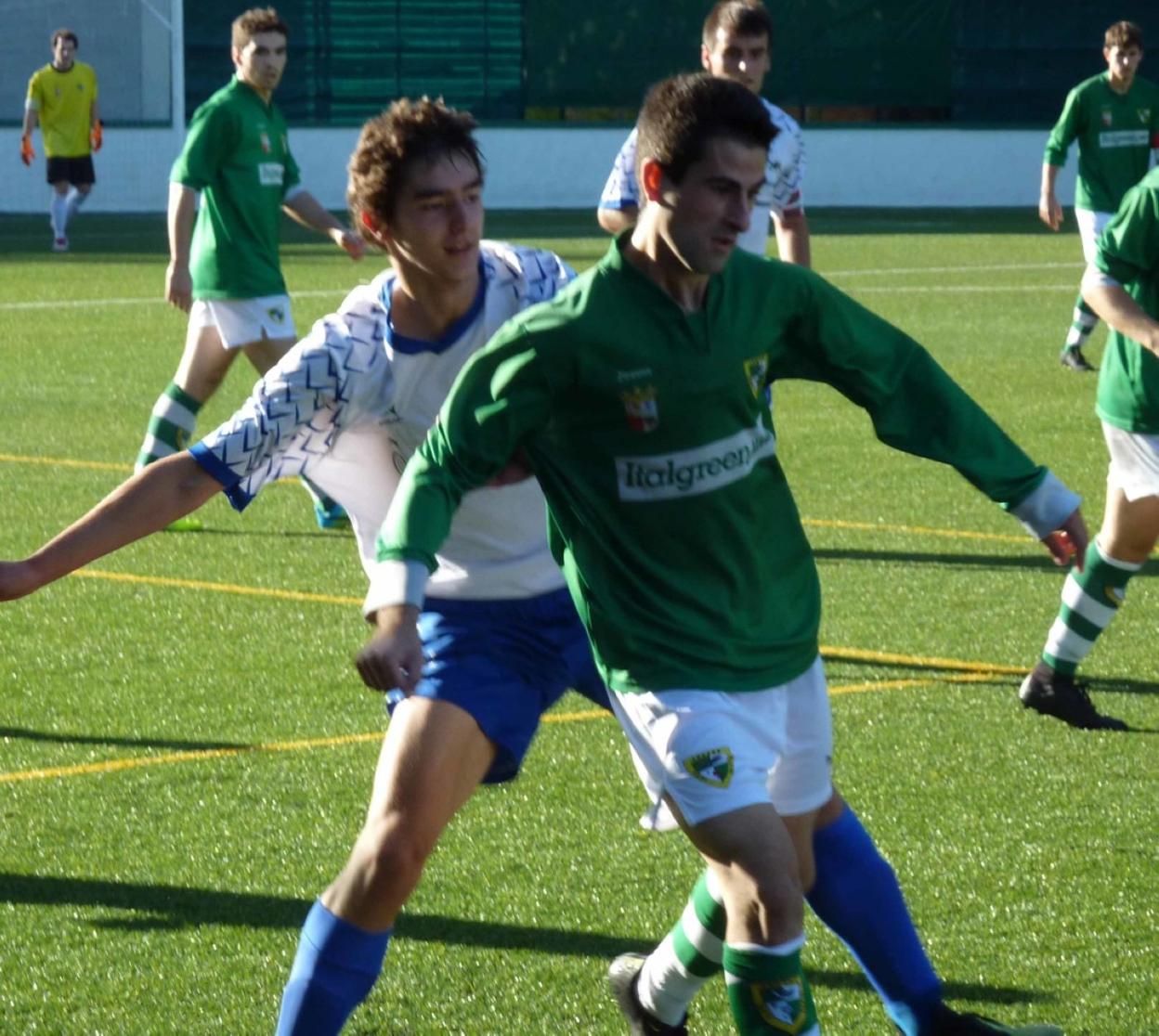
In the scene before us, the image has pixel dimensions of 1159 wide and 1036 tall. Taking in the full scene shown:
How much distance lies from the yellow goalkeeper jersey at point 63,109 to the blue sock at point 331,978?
2642 centimetres

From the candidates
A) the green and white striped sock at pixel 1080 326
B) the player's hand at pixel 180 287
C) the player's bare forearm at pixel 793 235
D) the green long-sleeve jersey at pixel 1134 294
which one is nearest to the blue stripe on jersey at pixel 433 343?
the green long-sleeve jersey at pixel 1134 294

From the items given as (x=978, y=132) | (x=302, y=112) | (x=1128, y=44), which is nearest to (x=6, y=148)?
(x=302, y=112)

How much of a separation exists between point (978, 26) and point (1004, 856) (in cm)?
3436

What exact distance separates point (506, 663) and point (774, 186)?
5198mm

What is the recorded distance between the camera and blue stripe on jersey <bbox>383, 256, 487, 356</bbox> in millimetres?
4113

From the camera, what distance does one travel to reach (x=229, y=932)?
4.91m

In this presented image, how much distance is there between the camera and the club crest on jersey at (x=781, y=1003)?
3.49 metres

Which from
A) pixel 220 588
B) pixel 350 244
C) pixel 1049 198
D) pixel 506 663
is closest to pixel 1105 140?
pixel 1049 198

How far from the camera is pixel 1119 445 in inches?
258

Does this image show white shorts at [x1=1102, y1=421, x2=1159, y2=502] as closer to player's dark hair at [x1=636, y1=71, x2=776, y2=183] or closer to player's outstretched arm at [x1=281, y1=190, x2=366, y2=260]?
player's dark hair at [x1=636, y1=71, x2=776, y2=183]

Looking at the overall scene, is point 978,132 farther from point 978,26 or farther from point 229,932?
point 229,932

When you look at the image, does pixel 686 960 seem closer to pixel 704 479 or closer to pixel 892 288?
pixel 704 479

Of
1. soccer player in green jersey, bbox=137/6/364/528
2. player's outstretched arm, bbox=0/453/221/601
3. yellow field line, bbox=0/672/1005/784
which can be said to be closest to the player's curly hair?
player's outstretched arm, bbox=0/453/221/601

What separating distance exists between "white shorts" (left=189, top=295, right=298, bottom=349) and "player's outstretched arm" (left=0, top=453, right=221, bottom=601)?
20.9 ft
